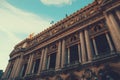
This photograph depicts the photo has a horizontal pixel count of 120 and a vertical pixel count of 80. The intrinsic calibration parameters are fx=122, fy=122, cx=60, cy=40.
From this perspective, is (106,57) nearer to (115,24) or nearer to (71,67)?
(115,24)

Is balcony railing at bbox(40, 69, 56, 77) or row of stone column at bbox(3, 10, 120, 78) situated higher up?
row of stone column at bbox(3, 10, 120, 78)

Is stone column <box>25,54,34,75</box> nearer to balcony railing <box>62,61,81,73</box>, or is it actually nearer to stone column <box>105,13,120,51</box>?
balcony railing <box>62,61,81,73</box>

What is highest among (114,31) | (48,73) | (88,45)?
(114,31)

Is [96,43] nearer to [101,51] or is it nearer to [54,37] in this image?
[101,51]

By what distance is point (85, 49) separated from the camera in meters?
14.0

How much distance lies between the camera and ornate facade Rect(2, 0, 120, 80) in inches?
444

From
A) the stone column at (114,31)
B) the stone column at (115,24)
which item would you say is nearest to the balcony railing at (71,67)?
the stone column at (114,31)

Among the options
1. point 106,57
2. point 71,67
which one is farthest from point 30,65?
point 106,57

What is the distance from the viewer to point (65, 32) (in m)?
17.8

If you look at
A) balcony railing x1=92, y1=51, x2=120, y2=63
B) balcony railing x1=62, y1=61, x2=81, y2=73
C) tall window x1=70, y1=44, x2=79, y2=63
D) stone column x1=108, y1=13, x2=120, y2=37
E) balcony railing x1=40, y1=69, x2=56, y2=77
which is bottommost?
balcony railing x1=40, y1=69, x2=56, y2=77

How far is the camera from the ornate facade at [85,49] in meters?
11.3

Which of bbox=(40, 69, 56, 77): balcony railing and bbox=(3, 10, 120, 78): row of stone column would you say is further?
bbox=(40, 69, 56, 77): balcony railing

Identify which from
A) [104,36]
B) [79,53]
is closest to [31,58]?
[79,53]

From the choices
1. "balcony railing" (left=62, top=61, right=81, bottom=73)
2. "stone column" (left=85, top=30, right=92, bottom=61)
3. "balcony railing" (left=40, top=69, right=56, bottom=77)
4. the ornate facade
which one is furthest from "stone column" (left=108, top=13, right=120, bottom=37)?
"balcony railing" (left=40, top=69, right=56, bottom=77)
